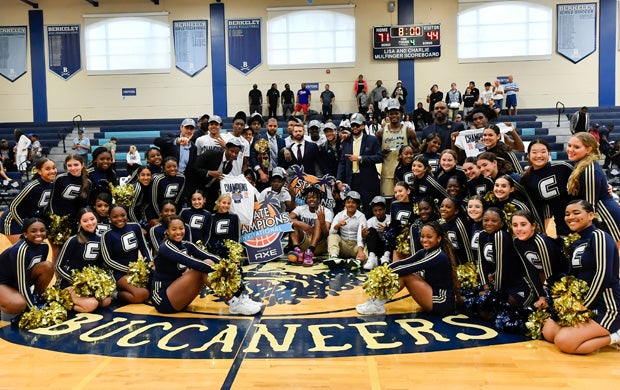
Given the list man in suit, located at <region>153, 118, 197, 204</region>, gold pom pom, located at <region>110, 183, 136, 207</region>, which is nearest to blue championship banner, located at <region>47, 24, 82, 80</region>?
man in suit, located at <region>153, 118, 197, 204</region>

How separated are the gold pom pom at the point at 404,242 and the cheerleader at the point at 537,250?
1.80m

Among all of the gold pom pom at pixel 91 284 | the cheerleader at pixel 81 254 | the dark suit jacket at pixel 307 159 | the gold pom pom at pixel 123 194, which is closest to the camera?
the gold pom pom at pixel 91 284

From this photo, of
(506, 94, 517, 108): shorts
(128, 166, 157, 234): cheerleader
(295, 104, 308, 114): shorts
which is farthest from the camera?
(295, 104, 308, 114): shorts

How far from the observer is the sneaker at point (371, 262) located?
6574 mm

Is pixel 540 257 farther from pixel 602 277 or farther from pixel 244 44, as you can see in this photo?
pixel 244 44

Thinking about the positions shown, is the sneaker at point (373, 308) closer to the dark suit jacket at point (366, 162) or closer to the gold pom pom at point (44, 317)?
the gold pom pom at point (44, 317)

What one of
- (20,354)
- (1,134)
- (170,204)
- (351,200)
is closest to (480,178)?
(351,200)

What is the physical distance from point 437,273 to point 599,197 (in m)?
1.47

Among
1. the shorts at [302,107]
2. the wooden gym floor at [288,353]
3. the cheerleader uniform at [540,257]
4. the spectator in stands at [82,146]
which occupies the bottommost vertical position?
the wooden gym floor at [288,353]

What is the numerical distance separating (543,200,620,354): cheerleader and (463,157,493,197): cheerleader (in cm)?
157

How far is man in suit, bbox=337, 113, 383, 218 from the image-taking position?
24.7 feet

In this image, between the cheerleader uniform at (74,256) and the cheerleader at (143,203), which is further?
the cheerleader at (143,203)

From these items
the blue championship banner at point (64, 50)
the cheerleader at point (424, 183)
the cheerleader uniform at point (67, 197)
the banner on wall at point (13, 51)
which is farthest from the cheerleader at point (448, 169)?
the banner on wall at point (13, 51)

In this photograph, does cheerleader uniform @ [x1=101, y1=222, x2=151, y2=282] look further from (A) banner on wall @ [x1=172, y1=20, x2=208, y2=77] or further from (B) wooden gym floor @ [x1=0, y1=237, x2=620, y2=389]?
(A) banner on wall @ [x1=172, y1=20, x2=208, y2=77]
